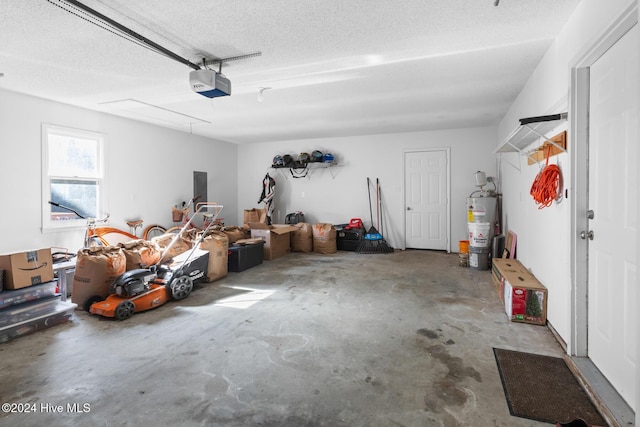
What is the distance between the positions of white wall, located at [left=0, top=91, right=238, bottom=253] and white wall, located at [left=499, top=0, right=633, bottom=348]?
6012mm

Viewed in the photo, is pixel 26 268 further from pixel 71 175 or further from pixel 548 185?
pixel 548 185

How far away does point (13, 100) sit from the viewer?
4.08 metres

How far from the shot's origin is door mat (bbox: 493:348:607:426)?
1785 mm

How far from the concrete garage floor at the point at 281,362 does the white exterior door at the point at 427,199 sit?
288cm

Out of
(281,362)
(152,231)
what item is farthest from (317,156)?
(281,362)

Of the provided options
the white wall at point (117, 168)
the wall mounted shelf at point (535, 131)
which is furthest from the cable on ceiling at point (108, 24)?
the wall mounted shelf at point (535, 131)

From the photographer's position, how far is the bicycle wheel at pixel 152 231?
5742 mm

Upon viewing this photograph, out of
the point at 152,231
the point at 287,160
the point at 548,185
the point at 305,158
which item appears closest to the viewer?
the point at 548,185

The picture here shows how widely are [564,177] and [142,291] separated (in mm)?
4168

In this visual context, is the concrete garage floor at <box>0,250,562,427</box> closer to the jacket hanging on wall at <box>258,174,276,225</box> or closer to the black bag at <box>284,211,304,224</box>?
the black bag at <box>284,211,304,224</box>

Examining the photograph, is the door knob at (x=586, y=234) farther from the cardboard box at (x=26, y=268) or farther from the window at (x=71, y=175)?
the window at (x=71, y=175)

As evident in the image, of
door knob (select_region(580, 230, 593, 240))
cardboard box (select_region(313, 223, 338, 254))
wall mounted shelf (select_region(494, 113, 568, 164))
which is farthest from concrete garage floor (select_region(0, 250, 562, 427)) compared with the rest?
cardboard box (select_region(313, 223, 338, 254))

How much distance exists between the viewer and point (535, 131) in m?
2.83

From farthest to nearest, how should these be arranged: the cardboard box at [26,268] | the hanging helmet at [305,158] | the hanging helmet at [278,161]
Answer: the hanging helmet at [278,161]
the hanging helmet at [305,158]
the cardboard box at [26,268]
